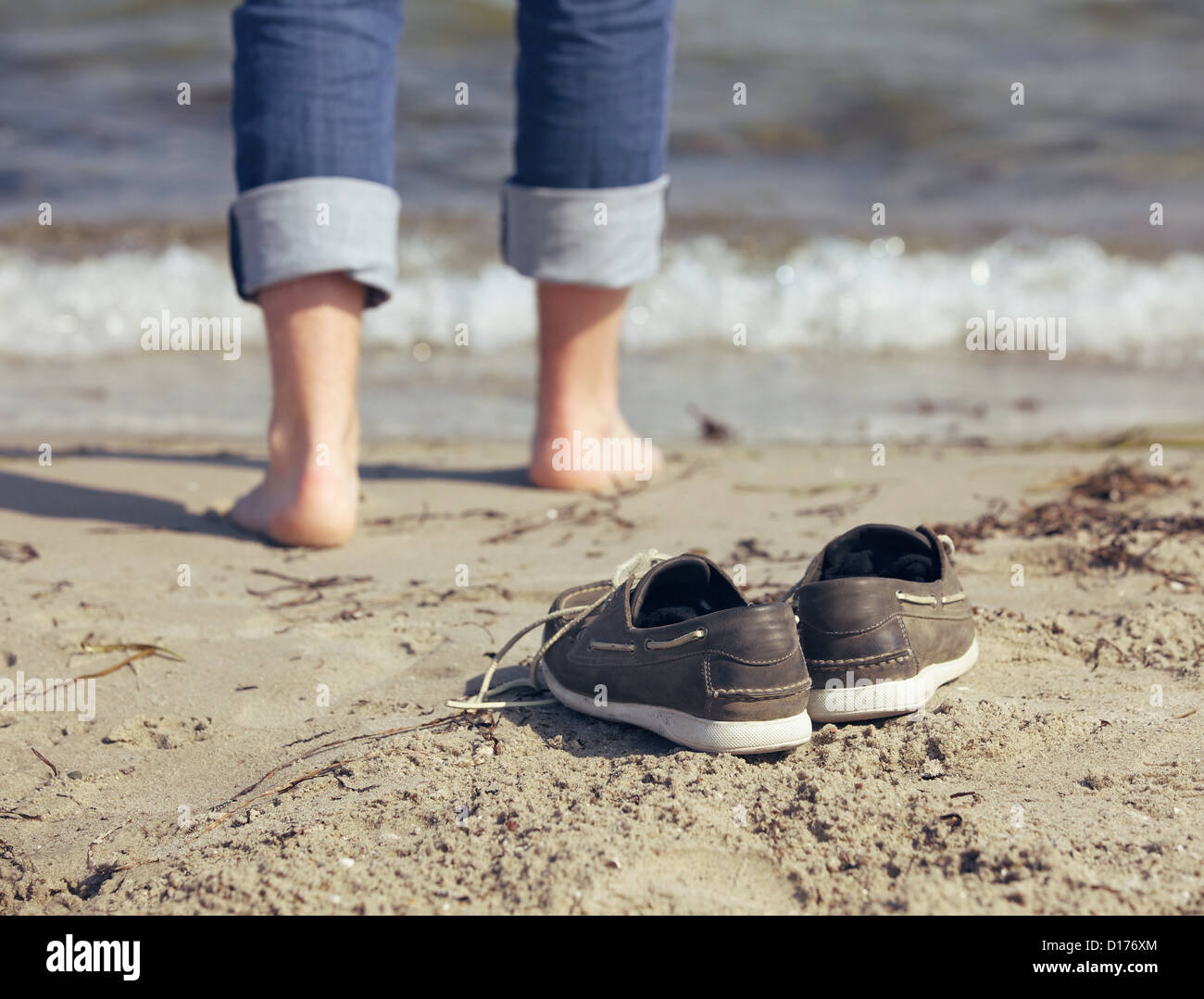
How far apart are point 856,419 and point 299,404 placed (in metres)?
2.07

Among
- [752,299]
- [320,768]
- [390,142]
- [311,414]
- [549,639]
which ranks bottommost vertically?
[320,768]

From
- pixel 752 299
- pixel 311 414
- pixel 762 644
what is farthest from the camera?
pixel 752 299

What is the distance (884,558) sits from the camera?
1892mm

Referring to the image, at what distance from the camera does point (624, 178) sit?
2.73m

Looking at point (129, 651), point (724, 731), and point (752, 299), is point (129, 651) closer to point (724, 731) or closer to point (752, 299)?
point (724, 731)

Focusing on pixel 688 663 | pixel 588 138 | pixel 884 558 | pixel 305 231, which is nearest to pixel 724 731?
pixel 688 663

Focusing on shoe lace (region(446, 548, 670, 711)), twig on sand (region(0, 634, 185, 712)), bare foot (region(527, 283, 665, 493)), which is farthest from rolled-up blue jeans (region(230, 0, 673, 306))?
shoe lace (region(446, 548, 670, 711))

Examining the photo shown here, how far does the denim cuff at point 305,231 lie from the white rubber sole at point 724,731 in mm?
1194

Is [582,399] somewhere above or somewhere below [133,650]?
above

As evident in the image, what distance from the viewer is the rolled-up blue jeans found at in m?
2.31

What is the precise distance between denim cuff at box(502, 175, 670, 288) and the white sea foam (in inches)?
82.5

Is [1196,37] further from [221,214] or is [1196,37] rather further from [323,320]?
[323,320]

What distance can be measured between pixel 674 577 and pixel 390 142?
1275mm

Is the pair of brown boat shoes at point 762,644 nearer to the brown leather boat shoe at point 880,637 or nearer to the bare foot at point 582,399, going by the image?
the brown leather boat shoe at point 880,637
